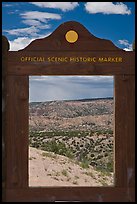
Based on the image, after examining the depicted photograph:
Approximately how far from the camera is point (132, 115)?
19.5ft

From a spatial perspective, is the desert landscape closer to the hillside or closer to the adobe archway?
the hillside

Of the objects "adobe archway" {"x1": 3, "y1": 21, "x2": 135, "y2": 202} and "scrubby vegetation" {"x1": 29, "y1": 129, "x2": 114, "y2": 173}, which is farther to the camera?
"scrubby vegetation" {"x1": 29, "y1": 129, "x2": 114, "y2": 173}

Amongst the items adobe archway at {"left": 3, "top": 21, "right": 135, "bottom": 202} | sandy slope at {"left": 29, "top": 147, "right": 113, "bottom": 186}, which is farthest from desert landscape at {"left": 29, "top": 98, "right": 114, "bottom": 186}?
adobe archway at {"left": 3, "top": 21, "right": 135, "bottom": 202}

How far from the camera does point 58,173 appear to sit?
12594 mm

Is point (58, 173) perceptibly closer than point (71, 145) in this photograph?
Yes

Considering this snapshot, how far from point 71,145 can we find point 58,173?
658 inches

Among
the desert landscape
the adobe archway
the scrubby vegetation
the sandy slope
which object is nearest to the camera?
the adobe archway

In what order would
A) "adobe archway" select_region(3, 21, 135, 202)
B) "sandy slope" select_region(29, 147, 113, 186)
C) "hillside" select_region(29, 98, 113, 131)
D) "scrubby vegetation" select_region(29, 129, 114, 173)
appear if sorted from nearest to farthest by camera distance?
1. "adobe archway" select_region(3, 21, 135, 202)
2. "sandy slope" select_region(29, 147, 113, 186)
3. "scrubby vegetation" select_region(29, 129, 114, 173)
4. "hillside" select_region(29, 98, 113, 131)

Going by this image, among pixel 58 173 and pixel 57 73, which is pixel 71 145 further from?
pixel 57 73

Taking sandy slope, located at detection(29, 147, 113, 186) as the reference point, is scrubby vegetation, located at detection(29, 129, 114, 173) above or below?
above

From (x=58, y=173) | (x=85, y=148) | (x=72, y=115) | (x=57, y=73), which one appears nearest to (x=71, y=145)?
(x=85, y=148)

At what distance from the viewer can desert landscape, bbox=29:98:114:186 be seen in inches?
489

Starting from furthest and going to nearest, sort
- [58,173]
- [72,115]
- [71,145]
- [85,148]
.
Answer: [72,115] < [71,145] < [85,148] < [58,173]

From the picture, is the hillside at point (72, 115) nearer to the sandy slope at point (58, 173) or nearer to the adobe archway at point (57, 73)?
the sandy slope at point (58, 173)
